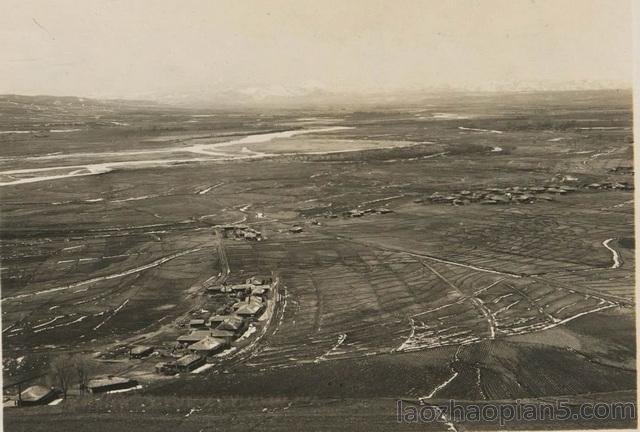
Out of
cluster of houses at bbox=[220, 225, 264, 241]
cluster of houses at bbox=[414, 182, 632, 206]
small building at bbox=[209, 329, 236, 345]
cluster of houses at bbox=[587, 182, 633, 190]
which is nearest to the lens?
small building at bbox=[209, 329, 236, 345]

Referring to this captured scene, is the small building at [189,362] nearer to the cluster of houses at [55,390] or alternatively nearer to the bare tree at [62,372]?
the cluster of houses at [55,390]

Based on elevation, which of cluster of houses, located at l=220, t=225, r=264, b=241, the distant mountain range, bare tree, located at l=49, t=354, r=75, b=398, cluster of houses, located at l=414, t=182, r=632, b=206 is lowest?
bare tree, located at l=49, t=354, r=75, b=398

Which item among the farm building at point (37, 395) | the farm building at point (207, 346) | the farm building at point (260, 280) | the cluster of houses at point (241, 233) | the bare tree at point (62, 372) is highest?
the cluster of houses at point (241, 233)

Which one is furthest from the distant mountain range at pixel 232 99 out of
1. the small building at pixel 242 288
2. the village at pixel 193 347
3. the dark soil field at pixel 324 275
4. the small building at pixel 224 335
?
the small building at pixel 224 335

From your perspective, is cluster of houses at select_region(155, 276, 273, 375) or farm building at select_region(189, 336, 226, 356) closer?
cluster of houses at select_region(155, 276, 273, 375)

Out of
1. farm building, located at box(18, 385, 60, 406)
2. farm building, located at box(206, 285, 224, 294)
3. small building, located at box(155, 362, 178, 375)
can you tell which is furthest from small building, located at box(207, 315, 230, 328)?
farm building, located at box(18, 385, 60, 406)

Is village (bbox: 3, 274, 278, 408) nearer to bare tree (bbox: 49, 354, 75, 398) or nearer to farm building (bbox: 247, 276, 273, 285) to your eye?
bare tree (bbox: 49, 354, 75, 398)
